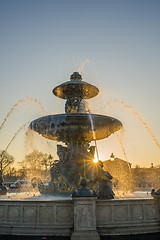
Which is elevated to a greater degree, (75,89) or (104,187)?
(75,89)

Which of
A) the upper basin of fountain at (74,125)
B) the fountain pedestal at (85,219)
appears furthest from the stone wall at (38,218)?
the upper basin of fountain at (74,125)

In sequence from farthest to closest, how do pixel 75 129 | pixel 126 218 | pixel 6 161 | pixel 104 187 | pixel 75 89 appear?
1. pixel 6 161
2. pixel 75 89
3. pixel 75 129
4. pixel 104 187
5. pixel 126 218

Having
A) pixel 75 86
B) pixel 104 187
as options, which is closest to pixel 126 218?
pixel 104 187

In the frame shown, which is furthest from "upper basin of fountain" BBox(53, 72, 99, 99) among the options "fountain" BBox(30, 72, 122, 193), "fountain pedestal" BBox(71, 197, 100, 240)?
"fountain pedestal" BBox(71, 197, 100, 240)

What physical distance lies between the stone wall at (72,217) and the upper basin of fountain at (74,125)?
565 centimetres

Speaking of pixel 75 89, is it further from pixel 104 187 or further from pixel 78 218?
pixel 78 218

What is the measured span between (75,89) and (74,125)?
12.2ft

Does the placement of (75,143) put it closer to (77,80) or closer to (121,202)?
(77,80)

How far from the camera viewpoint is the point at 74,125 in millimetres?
12305

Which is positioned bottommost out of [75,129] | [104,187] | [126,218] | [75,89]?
[126,218]

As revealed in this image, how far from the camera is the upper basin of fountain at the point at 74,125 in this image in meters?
11.8

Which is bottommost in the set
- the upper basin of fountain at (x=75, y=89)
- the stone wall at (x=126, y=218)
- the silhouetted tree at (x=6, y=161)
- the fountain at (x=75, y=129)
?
the stone wall at (x=126, y=218)

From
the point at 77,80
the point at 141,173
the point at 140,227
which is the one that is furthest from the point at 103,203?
the point at 141,173

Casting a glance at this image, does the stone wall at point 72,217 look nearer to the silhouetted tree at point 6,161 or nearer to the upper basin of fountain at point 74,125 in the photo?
the upper basin of fountain at point 74,125
